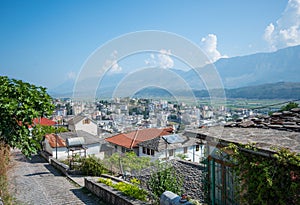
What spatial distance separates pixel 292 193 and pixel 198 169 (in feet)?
20.9

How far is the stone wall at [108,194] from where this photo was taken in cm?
714

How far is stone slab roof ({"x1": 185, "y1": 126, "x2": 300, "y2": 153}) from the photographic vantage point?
4.28 metres

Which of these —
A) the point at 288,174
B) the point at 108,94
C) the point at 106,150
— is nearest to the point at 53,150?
the point at 106,150

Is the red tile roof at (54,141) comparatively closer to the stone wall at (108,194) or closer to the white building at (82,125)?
the white building at (82,125)

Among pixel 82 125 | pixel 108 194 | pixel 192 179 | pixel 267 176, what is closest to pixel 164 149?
pixel 192 179

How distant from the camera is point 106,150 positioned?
79.6 feet

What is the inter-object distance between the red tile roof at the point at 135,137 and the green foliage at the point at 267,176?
1022 cm

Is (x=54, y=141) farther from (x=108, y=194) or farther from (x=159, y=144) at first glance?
(x=108, y=194)

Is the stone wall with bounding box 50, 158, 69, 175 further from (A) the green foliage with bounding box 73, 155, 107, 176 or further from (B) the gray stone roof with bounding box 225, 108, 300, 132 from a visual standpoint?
(B) the gray stone roof with bounding box 225, 108, 300, 132

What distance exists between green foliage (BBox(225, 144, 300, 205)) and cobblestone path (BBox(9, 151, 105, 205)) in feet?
17.9

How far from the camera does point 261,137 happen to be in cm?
501

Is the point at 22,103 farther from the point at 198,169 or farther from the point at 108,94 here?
the point at 198,169

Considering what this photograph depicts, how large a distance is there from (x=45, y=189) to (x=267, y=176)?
28.9ft

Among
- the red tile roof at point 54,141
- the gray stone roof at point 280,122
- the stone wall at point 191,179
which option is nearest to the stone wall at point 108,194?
the stone wall at point 191,179
